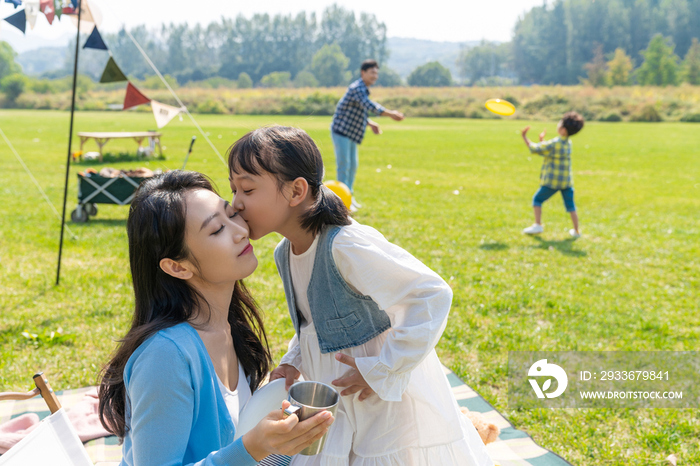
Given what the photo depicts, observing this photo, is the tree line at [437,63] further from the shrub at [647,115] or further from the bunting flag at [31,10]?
the bunting flag at [31,10]

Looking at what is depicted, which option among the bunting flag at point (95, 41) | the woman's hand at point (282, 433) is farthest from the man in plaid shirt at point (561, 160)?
the woman's hand at point (282, 433)

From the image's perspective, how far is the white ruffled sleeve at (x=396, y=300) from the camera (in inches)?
67.2

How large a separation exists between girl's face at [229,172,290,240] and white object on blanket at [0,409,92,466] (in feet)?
3.57

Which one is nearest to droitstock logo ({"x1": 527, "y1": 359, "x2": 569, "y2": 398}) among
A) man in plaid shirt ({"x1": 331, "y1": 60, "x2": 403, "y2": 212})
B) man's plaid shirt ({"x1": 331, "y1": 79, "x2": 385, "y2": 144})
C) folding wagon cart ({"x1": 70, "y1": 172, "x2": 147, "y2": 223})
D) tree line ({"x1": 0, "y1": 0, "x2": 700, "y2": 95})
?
man in plaid shirt ({"x1": 331, "y1": 60, "x2": 403, "y2": 212})

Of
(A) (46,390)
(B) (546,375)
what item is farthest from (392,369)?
(B) (546,375)

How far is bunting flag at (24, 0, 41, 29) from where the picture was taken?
438 centimetres

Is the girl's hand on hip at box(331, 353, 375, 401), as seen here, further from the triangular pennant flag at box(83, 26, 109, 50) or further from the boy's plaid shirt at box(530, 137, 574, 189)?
the boy's plaid shirt at box(530, 137, 574, 189)

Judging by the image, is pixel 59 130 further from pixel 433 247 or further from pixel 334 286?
pixel 334 286

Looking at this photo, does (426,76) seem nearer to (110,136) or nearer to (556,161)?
(110,136)

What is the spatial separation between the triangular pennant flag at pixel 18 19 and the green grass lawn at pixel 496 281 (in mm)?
2293

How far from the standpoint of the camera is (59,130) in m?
25.9

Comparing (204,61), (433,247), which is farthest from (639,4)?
(433,247)

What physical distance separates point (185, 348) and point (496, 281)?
4.58 meters

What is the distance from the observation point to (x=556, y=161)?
7520 millimetres
